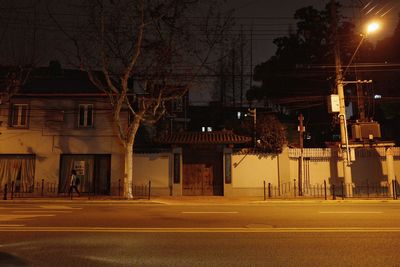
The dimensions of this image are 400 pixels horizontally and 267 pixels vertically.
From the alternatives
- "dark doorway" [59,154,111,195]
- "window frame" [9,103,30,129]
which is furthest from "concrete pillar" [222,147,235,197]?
"window frame" [9,103,30,129]

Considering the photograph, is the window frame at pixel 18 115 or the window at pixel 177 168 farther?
the window frame at pixel 18 115

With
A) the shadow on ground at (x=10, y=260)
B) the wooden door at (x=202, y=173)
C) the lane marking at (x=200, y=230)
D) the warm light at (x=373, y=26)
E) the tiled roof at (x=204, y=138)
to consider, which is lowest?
the shadow on ground at (x=10, y=260)

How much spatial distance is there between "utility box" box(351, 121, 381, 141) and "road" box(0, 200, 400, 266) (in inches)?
368

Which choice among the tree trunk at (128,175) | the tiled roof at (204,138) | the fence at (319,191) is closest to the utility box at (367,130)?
the fence at (319,191)

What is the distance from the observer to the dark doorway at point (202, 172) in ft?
79.7

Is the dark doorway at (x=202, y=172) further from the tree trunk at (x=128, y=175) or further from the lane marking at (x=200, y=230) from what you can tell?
the lane marking at (x=200, y=230)

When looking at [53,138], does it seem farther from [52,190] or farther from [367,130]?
[367,130]

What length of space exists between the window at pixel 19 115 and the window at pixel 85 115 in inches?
139

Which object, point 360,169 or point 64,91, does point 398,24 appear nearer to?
point 360,169

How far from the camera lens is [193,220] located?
41.7 ft

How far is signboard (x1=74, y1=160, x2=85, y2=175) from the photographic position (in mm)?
25656

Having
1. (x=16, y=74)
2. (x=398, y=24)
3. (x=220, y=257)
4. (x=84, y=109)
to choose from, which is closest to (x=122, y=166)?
(x=84, y=109)

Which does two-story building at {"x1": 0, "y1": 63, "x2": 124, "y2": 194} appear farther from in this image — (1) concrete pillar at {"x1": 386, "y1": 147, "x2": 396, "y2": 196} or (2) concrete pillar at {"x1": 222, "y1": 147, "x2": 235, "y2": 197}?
(1) concrete pillar at {"x1": 386, "y1": 147, "x2": 396, "y2": 196}

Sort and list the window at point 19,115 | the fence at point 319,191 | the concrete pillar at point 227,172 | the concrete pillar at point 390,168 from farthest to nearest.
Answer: the window at point 19,115
the concrete pillar at point 227,172
the fence at point 319,191
the concrete pillar at point 390,168
